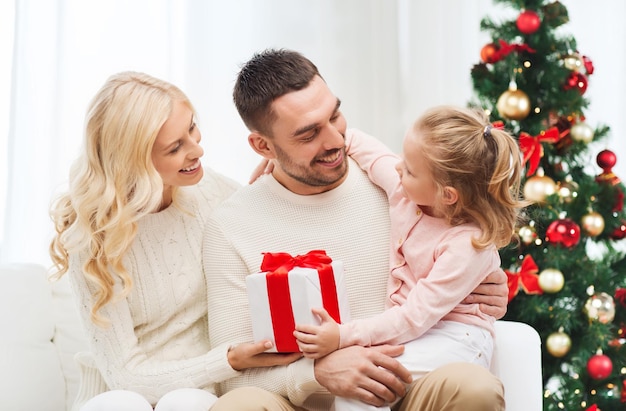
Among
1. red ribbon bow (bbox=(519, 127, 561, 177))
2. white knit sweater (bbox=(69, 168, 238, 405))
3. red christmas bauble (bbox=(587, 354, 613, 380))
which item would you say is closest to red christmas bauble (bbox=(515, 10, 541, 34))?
red ribbon bow (bbox=(519, 127, 561, 177))

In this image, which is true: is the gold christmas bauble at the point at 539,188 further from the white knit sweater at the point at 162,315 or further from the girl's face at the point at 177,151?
the girl's face at the point at 177,151

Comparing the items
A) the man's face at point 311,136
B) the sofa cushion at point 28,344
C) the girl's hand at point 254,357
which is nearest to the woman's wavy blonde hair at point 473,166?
the man's face at point 311,136

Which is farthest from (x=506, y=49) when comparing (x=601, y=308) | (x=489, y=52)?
(x=601, y=308)

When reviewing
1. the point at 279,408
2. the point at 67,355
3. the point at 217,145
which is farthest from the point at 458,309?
the point at 217,145

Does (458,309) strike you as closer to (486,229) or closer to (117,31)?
(486,229)

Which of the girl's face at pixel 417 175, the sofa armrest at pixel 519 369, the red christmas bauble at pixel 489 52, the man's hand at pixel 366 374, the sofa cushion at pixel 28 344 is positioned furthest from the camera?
the red christmas bauble at pixel 489 52

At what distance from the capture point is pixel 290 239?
226cm

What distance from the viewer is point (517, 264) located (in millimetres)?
2986

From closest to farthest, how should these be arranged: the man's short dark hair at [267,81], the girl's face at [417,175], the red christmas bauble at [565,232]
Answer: the girl's face at [417,175], the man's short dark hair at [267,81], the red christmas bauble at [565,232]

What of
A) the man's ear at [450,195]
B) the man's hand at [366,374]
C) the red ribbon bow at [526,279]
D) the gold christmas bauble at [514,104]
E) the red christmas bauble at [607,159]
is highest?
the man's ear at [450,195]

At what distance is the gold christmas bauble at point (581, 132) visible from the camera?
2.90 m

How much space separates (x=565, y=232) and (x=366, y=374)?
48.9 inches

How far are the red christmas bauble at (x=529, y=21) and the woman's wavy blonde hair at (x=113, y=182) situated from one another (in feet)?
4.44

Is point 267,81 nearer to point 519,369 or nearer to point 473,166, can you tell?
point 473,166
